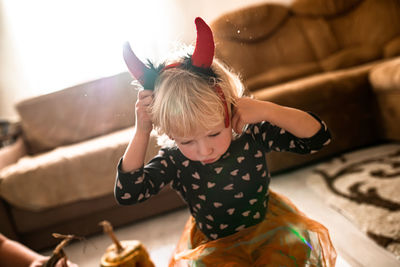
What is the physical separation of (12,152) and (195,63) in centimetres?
137

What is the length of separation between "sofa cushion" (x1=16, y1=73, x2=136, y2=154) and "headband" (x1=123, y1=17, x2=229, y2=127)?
103 mm

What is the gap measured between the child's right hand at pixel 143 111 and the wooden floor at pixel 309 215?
523mm

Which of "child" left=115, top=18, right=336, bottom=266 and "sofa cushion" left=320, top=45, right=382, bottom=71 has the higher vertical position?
"child" left=115, top=18, right=336, bottom=266

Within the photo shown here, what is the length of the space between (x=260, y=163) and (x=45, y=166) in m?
0.99

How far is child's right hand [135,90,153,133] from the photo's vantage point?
0.52 meters

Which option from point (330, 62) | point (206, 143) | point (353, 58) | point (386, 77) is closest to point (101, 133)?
point (206, 143)

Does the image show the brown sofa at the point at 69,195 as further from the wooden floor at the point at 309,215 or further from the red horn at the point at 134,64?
the red horn at the point at 134,64

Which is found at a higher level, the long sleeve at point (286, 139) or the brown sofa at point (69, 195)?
the long sleeve at point (286, 139)

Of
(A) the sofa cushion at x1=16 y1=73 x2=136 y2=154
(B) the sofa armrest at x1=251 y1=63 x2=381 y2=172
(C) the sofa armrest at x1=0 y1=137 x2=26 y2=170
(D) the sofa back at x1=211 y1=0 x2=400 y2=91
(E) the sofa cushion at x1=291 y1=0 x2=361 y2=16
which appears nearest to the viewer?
(A) the sofa cushion at x1=16 y1=73 x2=136 y2=154

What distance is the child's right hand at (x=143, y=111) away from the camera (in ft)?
1.70

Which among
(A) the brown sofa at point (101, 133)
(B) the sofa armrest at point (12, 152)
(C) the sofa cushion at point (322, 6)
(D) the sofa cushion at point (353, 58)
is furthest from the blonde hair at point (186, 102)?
(C) the sofa cushion at point (322, 6)

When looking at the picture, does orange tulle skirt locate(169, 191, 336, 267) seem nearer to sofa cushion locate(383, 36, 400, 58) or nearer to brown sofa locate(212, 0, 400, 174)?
brown sofa locate(212, 0, 400, 174)

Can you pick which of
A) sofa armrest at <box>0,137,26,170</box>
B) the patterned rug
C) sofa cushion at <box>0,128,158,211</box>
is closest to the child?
the patterned rug

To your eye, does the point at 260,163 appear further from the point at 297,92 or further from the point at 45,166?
the point at 45,166
